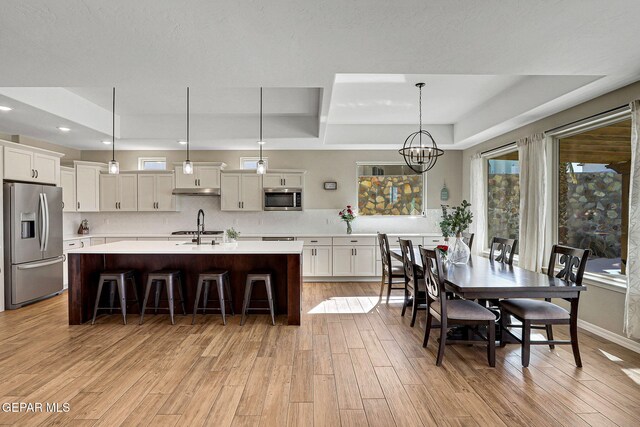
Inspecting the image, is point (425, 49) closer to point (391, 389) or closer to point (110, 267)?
point (391, 389)

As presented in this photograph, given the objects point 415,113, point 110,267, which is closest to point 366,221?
point 415,113

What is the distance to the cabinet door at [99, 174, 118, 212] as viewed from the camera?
6.69m

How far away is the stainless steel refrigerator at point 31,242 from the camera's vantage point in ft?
15.7

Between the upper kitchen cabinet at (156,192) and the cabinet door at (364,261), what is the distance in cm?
348

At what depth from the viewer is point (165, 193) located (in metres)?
6.68

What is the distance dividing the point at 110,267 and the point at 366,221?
172 inches

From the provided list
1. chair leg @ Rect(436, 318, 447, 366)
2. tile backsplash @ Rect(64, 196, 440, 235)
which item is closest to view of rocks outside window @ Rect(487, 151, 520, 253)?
tile backsplash @ Rect(64, 196, 440, 235)

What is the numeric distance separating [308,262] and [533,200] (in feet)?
11.9

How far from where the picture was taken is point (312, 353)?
3.28 metres

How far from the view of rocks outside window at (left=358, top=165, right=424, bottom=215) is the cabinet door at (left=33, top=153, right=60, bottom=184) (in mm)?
5050

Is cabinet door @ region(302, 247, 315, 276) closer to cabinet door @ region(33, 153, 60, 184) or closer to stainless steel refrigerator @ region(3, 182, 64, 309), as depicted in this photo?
stainless steel refrigerator @ region(3, 182, 64, 309)

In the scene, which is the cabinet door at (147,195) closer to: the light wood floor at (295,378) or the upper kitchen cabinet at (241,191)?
the upper kitchen cabinet at (241,191)
